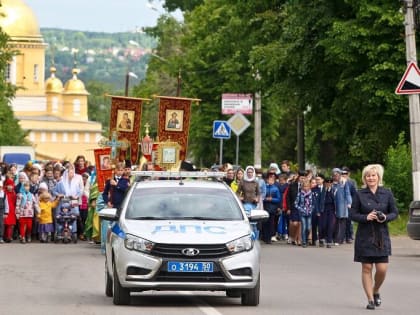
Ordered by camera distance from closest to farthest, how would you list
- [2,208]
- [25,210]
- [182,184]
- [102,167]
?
[182,184] → [102,167] → [2,208] → [25,210]

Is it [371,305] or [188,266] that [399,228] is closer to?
[371,305]

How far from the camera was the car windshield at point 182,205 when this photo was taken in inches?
688

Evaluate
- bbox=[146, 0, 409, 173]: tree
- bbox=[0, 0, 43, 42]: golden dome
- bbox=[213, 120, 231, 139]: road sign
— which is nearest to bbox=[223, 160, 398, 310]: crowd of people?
bbox=[146, 0, 409, 173]: tree

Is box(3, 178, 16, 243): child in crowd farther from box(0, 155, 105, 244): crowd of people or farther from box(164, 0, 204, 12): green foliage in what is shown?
box(164, 0, 204, 12): green foliage

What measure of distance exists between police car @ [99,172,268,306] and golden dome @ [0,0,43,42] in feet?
479

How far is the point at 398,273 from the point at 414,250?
257 inches

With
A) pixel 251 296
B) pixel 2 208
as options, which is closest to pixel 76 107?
pixel 2 208

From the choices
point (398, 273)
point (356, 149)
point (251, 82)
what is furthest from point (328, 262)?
point (356, 149)

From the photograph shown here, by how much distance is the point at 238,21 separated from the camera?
4731cm

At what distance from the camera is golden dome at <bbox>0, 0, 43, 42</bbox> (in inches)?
6437

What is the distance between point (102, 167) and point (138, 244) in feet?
47.8

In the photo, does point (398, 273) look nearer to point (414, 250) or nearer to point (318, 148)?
point (414, 250)

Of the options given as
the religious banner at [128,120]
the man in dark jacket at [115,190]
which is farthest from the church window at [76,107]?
the man in dark jacket at [115,190]

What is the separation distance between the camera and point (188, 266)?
16.4m
